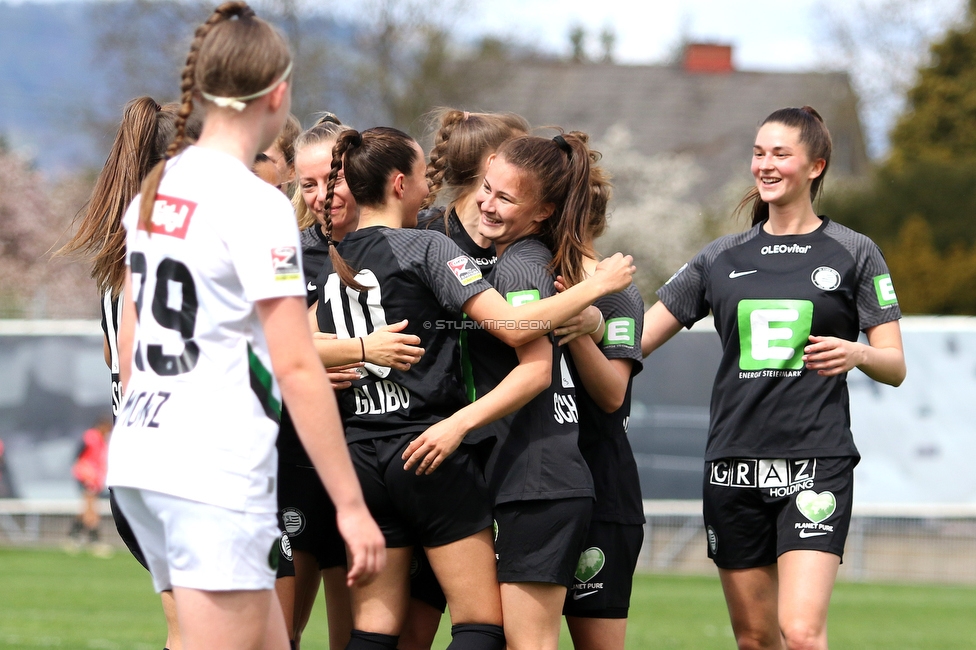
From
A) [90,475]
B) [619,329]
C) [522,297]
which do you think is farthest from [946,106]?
[522,297]

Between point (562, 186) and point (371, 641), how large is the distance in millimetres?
1534

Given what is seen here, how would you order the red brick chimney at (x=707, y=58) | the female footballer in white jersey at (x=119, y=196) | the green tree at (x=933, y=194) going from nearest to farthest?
the female footballer in white jersey at (x=119, y=196) → the green tree at (x=933, y=194) → the red brick chimney at (x=707, y=58)

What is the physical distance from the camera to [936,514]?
554 inches

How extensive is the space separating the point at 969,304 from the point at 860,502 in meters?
10.6

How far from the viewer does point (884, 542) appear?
1436 centimetres

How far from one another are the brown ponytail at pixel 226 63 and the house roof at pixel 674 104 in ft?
116

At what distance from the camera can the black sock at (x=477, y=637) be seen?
3.39 meters

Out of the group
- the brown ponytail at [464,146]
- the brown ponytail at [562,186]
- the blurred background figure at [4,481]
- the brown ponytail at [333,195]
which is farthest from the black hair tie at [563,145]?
the blurred background figure at [4,481]

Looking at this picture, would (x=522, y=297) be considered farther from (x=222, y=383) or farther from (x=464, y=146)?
(x=222, y=383)

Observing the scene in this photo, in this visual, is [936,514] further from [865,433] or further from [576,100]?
[576,100]

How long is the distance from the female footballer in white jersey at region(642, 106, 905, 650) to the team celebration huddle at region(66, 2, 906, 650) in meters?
0.01

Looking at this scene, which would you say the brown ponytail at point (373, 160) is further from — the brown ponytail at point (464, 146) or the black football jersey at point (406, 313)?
the brown ponytail at point (464, 146)

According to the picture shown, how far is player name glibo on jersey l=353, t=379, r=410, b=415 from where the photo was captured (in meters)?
3.45

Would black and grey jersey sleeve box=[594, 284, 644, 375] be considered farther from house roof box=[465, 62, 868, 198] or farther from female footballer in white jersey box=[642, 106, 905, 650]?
house roof box=[465, 62, 868, 198]
